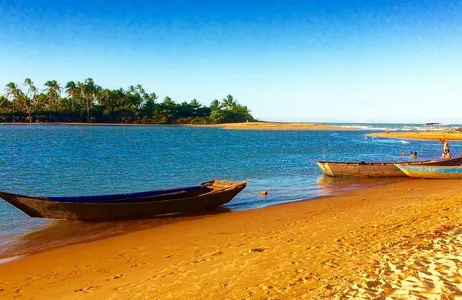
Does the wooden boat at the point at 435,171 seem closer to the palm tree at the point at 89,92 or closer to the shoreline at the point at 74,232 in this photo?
the shoreline at the point at 74,232

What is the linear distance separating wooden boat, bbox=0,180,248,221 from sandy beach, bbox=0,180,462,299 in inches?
44.7

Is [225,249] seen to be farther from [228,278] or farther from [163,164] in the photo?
[163,164]

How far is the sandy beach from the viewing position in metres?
6.00

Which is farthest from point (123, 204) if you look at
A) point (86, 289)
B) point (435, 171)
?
point (435, 171)

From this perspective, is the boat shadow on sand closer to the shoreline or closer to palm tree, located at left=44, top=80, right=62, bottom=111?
the shoreline

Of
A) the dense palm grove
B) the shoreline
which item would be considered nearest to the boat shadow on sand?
the shoreline

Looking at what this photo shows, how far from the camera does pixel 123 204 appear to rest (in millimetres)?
12844

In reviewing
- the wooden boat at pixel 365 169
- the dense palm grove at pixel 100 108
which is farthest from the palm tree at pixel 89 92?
the wooden boat at pixel 365 169

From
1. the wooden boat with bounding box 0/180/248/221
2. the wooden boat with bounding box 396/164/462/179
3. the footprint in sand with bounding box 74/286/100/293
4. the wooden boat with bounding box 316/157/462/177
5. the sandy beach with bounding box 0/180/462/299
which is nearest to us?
the sandy beach with bounding box 0/180/462/299

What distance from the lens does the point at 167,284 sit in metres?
6.77

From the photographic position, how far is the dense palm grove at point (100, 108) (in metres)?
106

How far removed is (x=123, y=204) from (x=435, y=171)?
60.1 ft

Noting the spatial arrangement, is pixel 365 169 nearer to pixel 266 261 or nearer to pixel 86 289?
pixel 266 261

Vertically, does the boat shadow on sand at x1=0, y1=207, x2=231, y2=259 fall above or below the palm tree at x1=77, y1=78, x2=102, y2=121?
below
